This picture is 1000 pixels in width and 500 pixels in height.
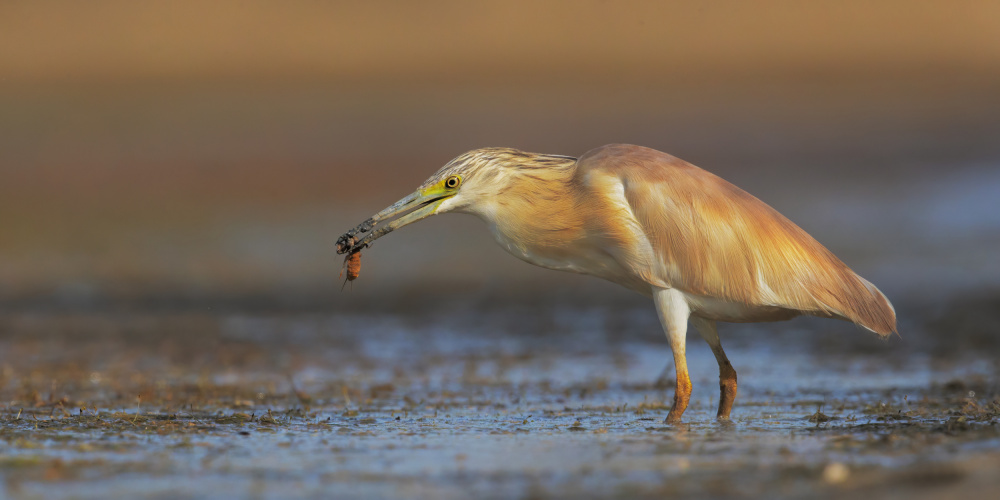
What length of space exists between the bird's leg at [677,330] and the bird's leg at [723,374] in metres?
0.31

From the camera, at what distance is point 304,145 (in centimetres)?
2370

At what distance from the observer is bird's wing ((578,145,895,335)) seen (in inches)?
289

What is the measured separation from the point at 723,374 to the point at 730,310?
48 cm

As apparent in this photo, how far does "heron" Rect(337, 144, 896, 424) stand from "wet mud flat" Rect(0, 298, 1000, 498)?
675 mm

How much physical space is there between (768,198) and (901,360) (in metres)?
9.72

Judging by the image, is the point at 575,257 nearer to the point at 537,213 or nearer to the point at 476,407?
the point at 537,213

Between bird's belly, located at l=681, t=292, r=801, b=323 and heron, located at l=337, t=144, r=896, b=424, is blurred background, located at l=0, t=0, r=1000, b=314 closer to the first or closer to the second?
bird's belly, located at l=681, t=292, r=801, b=323

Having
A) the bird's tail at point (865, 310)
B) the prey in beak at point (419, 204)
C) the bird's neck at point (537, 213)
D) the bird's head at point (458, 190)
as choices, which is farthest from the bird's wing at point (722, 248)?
the prey in beak at point (419, 204)

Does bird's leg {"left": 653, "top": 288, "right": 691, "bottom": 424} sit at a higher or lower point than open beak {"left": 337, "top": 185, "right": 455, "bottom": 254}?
lower

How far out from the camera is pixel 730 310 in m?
7.48

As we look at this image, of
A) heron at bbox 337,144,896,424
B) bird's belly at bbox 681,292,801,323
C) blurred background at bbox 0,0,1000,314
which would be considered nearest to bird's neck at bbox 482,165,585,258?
heron at bbox 337,144,896,424

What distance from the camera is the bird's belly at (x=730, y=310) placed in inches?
292

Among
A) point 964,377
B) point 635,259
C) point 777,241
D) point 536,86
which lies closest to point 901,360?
→ point 964,377

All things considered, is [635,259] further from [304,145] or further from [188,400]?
[304,145]
